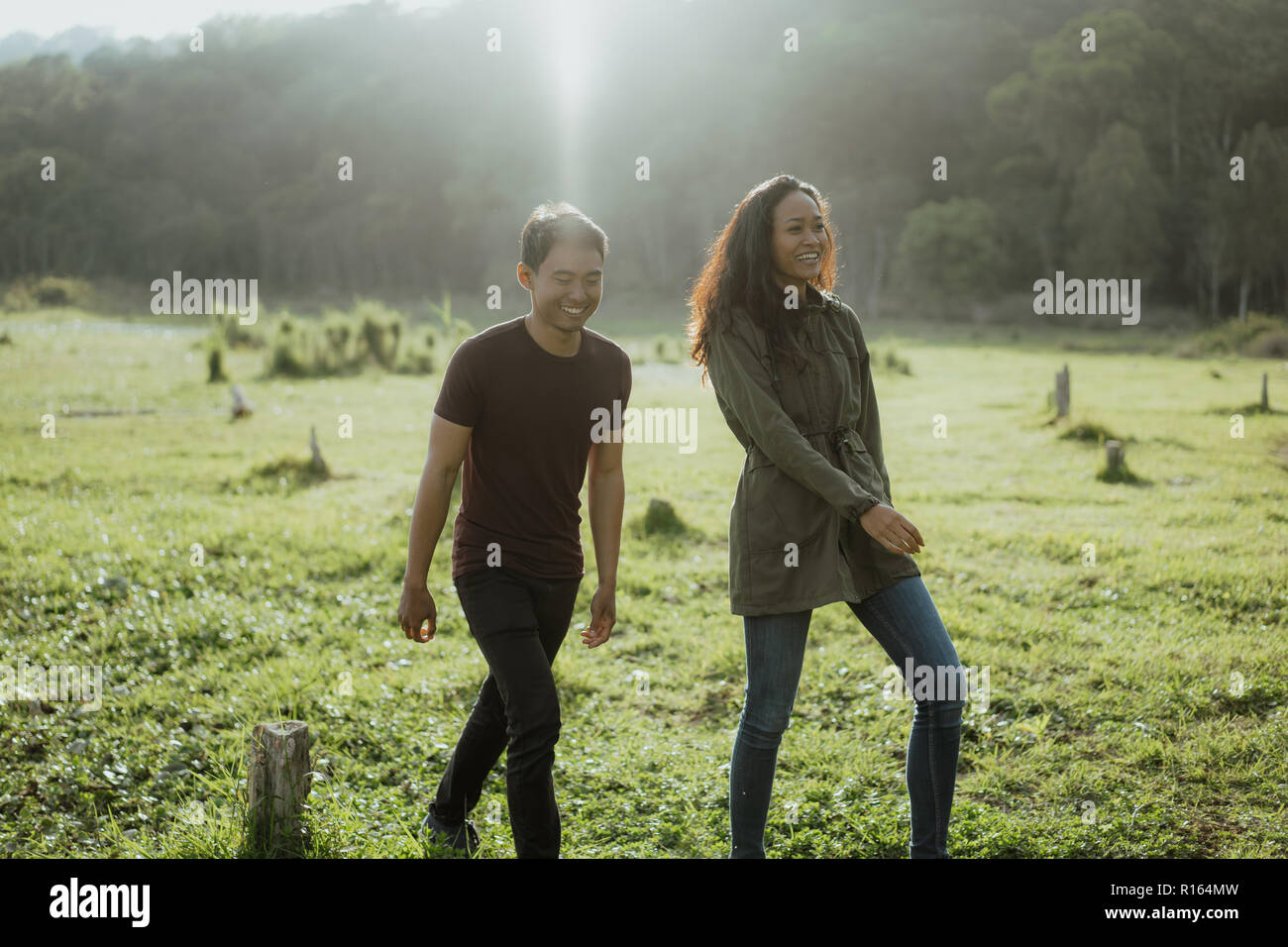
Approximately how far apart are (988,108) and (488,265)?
31.5 m

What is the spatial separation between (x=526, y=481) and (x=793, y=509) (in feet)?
2.64

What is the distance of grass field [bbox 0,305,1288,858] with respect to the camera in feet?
12.9

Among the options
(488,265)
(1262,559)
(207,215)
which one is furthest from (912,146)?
(1262,559)

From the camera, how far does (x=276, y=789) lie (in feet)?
11.2

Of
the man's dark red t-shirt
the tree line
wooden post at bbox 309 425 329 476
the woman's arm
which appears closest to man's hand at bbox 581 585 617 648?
the man's dark red t-shirt

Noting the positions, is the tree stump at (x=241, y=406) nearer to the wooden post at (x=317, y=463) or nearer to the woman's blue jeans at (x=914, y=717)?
the wooden post at (x=317, y=463)

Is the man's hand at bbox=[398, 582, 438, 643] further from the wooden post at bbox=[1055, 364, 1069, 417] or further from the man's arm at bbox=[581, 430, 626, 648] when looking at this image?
the wooden post at bbox=[1055, 364, 1069, 417]

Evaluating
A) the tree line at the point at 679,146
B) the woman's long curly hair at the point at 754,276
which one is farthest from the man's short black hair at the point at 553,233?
the tree line at the point at 679,146

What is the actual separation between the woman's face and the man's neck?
26.3 inches

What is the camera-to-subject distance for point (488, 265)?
215 feet

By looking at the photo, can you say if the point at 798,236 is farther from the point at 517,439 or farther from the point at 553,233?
the point at 517,439
